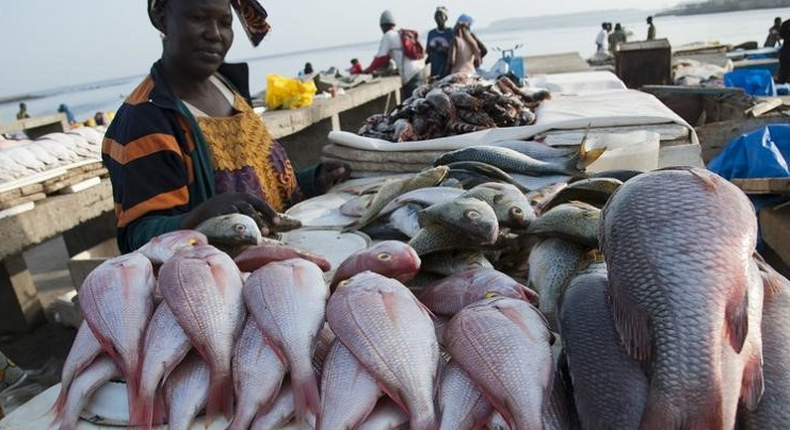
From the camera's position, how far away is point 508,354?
124cm

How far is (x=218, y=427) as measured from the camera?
135cm

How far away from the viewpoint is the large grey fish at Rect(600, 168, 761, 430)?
102 cm

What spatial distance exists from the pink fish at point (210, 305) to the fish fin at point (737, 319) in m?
1.16

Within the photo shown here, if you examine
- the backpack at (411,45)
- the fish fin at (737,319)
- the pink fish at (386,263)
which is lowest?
the pink fish at (386,263)

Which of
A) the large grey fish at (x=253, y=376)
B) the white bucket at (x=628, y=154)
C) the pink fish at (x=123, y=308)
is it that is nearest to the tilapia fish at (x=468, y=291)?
the large grey fish at (x=253, y=376)

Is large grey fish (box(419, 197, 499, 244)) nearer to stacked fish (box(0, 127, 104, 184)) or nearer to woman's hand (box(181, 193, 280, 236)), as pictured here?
woman's hand (box(181, 193, 280, 236))

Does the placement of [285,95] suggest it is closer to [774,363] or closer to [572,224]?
[572,224]

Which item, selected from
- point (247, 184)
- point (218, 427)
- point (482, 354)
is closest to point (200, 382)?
point (218, 427)

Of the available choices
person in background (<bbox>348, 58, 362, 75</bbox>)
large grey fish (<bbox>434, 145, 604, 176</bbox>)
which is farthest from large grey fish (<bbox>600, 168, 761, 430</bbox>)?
person in background (<bbox>348, 58, 362, 75</bbox>)

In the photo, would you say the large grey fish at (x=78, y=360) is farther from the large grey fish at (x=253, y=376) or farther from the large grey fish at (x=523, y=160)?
the large grey fish at (x=523, y=160)

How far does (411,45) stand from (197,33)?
920cm

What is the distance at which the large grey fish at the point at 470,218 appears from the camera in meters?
1.82

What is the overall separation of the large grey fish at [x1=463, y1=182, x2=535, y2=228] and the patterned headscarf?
2.03 m

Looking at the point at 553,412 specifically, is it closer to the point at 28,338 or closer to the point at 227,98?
the point at 227,98
